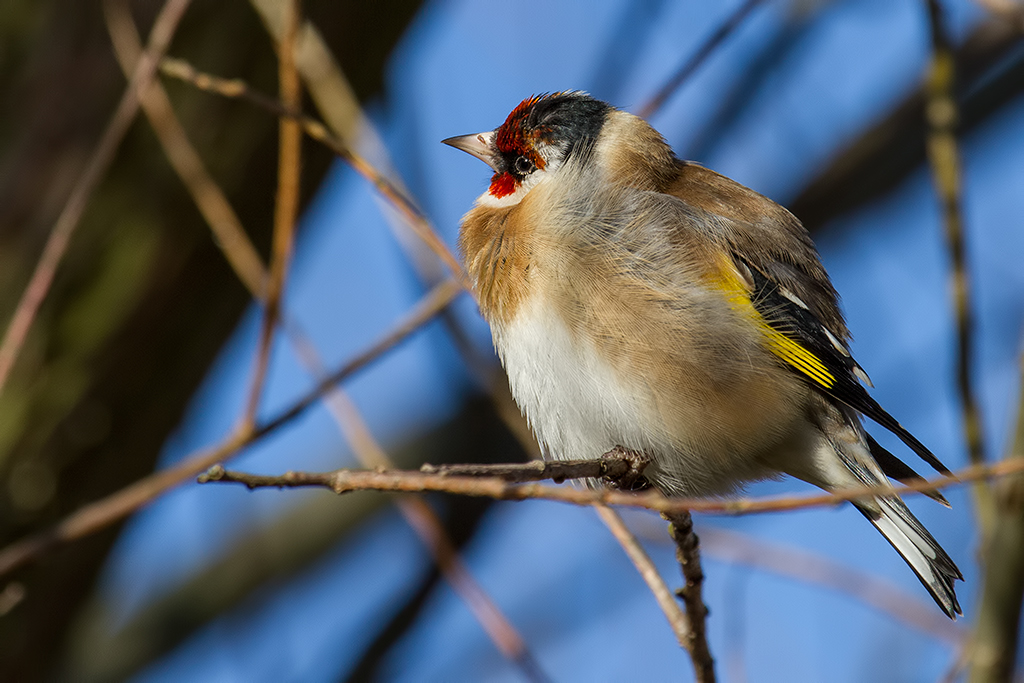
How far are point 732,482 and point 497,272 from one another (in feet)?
3.15

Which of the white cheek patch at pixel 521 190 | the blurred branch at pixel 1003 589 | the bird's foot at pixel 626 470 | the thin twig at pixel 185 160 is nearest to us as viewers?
the blurred branch at pixel 1003 589

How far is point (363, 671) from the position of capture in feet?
14.4

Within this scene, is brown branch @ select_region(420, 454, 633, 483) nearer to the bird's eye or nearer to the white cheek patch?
the white cheek patch

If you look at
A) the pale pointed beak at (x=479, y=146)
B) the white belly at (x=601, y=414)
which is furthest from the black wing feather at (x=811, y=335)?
the pale pointed beak at (x=479, y=146)

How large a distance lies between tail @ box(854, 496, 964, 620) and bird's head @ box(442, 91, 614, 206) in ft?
5.06

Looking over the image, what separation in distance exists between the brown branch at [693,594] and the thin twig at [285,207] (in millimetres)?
1236

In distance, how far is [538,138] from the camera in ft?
12.3

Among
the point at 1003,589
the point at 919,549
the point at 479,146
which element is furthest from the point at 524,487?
the point at 479,146

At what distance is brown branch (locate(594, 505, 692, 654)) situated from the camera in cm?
233

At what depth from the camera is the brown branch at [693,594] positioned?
7.64 ft

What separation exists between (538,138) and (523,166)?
0.11 m

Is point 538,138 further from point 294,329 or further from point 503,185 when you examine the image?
point 294,329

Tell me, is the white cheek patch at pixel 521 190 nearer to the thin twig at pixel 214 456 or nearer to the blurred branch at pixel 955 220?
the thin twig at pixel 214 456

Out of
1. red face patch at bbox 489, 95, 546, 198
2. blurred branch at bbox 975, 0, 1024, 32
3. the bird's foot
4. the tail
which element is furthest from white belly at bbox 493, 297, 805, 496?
blurred branch at bbox 975, 0, 1024, 32
